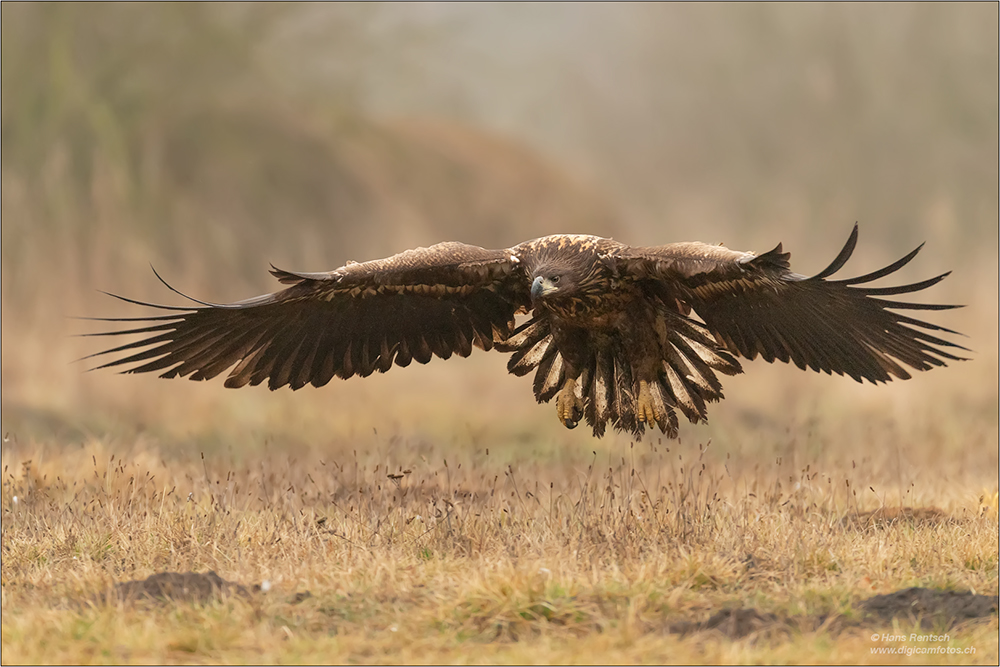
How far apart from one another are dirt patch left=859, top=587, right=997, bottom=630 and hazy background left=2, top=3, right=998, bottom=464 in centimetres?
600

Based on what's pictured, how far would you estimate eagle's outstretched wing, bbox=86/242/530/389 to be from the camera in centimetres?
615

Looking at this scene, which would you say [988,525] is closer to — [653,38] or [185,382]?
[185,382]

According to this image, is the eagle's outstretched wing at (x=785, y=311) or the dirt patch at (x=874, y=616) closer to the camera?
the dirt patch at (x=874, y=616)

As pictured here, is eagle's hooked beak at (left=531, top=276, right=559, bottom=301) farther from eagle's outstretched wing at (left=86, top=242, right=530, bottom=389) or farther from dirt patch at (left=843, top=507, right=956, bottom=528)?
dirt patch at (left=843, top=507, right=956, bottom=528)

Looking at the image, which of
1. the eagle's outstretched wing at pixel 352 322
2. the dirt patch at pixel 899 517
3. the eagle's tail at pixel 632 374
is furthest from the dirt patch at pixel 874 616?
the eagle's outstretched wing at pixel 352 322

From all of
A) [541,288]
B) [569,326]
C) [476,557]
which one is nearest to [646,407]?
[569,326]

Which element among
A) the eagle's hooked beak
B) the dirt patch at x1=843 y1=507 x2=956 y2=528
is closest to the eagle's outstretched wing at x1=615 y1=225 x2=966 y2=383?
the eagle's hooked beak

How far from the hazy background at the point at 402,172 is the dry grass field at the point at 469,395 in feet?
0.20

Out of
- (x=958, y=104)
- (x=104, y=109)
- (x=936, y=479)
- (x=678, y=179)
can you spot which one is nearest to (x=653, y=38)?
(x=678, y=179)

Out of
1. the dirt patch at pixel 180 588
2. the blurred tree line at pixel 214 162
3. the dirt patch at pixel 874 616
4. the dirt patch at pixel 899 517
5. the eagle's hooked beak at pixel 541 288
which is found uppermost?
the blurred tree line at pixel 214 162

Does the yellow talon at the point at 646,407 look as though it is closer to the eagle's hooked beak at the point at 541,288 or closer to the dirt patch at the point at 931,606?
the eagle's hooked beak at the point at 541,288

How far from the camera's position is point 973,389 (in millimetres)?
12961

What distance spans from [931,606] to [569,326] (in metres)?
2.49

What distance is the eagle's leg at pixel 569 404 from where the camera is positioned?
21.4ft
